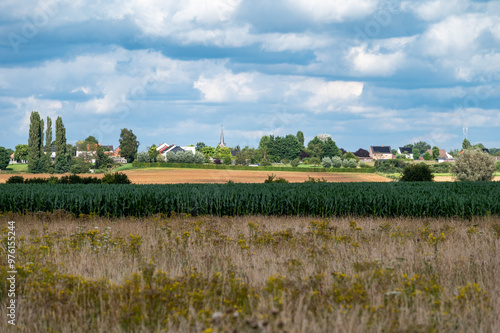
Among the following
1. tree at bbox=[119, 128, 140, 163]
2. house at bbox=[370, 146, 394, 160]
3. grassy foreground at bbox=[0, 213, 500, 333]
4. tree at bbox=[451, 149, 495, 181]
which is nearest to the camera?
grassy foreground at bbox=[0, 213, 500, 333]

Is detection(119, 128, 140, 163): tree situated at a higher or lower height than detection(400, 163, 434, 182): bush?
higher

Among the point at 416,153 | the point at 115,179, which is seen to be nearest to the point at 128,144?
the point at 115,179

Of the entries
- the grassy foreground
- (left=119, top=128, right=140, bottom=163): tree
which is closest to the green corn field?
the grassy foreground

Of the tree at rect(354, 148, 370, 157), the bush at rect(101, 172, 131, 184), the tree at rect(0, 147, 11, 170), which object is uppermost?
the tree at rect(354, 148, 370, 157)

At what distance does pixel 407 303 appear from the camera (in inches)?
257

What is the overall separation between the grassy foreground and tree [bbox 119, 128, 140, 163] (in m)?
99.8

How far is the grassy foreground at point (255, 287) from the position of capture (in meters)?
5.81

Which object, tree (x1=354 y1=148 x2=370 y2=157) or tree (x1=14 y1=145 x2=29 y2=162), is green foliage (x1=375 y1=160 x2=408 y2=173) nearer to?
tree (x1=354 y1=148 x2=370 y2=157)

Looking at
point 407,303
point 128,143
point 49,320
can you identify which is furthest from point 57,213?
point 128,143

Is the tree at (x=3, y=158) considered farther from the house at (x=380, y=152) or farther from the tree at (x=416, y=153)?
the tree at (x=416, y=153)

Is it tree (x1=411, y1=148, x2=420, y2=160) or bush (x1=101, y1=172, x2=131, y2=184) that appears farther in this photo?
tree (x1=411, y1=148, x2=420, y2=160)

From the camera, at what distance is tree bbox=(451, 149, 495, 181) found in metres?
55.3

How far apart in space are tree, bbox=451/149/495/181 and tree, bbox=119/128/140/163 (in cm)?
7691

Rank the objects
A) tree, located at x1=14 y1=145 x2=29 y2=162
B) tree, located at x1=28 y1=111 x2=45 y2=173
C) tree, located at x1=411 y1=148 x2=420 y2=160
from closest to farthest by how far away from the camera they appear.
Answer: tree, located at x1=28 y1=111 x2=45 y2=173, tree, located at x1=14 y1=145 x2=29 y2=162, tree, located at x1=411 y1=148 x2=420 y2=160
